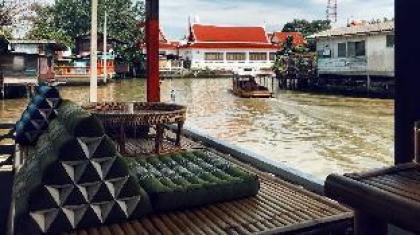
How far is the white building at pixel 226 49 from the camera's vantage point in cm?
6844

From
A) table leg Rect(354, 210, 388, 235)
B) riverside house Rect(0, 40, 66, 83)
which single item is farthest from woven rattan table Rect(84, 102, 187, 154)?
riverside house Rect(0, 40, 66, 83)

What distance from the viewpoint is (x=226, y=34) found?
7019 centimetres

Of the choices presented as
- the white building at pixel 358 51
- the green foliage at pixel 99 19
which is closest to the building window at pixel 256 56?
the green foliage at pixel 99 19

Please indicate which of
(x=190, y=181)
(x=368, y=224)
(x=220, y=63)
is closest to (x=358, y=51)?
(x=190, y=181)

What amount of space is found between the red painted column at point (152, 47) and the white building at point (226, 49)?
57.9 m

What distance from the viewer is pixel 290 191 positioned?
18.2 feet

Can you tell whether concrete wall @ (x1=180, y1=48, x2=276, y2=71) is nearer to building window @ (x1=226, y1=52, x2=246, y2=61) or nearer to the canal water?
building window @ (x1=226, y1=52, x2=246, y2=61)

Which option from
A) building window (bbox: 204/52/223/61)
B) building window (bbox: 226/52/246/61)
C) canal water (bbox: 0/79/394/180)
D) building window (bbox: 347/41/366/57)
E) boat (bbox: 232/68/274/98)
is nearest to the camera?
canal water (bbox: 0/79/394/180)

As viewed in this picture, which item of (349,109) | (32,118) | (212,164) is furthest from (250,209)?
(349,109)

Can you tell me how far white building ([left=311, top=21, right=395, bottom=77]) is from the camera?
3078cm

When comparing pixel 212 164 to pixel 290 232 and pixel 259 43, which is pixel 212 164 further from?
pixel 259 43

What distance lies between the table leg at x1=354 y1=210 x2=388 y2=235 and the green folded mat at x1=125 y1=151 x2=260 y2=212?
2.47 metres

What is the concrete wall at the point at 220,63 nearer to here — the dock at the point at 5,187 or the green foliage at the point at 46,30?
the green foliage at the point at 46,30

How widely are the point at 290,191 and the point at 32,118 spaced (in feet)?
13.8
